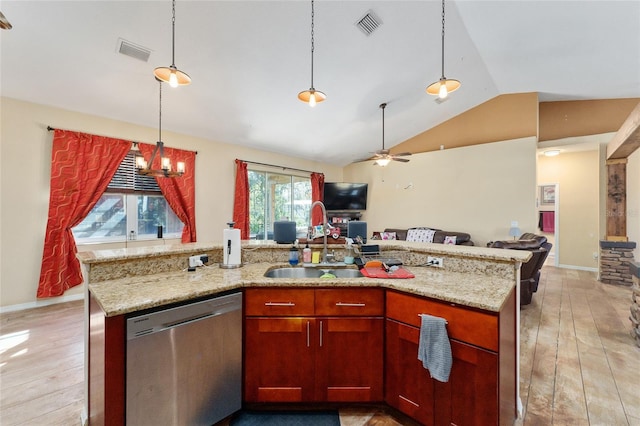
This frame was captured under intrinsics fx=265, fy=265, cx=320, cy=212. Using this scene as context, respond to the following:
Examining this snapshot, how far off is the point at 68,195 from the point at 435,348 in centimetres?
475

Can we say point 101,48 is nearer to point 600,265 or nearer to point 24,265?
point 24,265

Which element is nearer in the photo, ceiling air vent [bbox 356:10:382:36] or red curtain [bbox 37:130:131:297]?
ceiling air vent [bbox 356:10:382:36]

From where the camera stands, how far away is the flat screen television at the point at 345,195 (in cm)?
738

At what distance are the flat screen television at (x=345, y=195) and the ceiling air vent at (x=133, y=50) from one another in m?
4.99

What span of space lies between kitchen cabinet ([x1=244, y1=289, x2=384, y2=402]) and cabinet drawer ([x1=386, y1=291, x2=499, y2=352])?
0.12 metres

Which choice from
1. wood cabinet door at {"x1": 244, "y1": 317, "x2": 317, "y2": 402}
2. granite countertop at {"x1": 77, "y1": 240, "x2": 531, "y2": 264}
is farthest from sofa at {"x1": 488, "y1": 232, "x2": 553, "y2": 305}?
wood cabinet door at {"x1": 244, "y1": 317, "x2": 317, "y2": 402}

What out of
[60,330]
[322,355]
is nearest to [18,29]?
[60,330]

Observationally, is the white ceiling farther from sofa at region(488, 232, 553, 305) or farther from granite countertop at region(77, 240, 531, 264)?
sofa at region(488, 232, 553, 305)

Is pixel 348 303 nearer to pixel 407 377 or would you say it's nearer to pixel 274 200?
pixel 407 377

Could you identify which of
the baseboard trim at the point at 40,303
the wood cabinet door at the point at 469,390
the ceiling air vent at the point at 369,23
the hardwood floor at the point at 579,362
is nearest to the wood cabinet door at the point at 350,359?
the wood cabinet door at the point at 469,390

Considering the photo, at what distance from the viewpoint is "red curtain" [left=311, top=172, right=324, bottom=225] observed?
7.15 metres

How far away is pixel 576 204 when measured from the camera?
6297mm

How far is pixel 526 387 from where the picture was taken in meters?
2.06

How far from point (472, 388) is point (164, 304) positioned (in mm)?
1649
